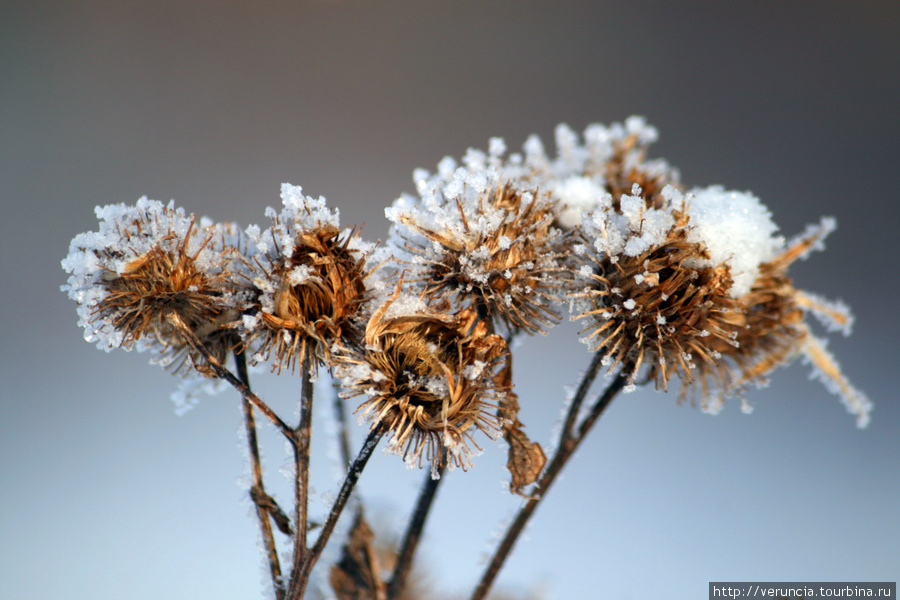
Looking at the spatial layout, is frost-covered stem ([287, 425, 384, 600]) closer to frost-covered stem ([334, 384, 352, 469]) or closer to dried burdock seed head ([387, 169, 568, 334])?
dried burdock seed head ([387, 169, 568, 334])

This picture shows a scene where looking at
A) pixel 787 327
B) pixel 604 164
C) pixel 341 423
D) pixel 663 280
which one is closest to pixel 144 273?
pixel 341 423

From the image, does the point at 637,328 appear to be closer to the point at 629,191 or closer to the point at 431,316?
the point at 431,316

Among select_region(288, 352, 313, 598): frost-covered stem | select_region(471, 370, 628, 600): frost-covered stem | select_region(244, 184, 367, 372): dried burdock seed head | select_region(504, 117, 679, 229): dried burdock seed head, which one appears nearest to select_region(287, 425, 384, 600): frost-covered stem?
select_region(288, 352, 313, 598): frost-covered stem

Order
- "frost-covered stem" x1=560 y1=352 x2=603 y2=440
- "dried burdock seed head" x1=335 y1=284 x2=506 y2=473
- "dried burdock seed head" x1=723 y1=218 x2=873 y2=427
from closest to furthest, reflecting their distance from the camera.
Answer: "dried burdock seed head" x1=335 y1=284 x2=506 y2=473 < "frost-covered stem" x1=560 y1=352 x2=603 y2=440 < "dried burdock seed head" x1=723 y1=218 x2=873 y2=427

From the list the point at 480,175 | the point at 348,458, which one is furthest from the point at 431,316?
the point at 348,458

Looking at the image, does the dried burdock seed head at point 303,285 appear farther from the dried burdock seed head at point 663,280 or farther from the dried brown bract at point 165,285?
the dried burdock seed head at point 663,280

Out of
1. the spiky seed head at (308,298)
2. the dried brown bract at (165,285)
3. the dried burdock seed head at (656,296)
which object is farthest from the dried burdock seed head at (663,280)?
the dried brown bract at (165,285)

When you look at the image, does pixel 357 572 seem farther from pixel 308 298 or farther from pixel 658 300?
pixel 658 300
